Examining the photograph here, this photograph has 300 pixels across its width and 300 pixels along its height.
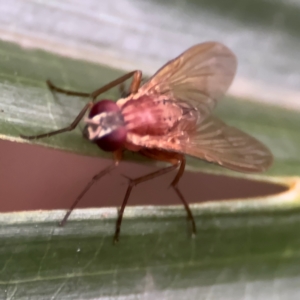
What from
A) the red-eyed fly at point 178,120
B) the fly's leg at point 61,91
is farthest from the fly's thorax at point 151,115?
the fly's leg at point 61,91

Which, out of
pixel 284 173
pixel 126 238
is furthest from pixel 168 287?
pixel 284 173

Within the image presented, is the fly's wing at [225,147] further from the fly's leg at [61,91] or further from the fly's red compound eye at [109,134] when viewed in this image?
the fly's leg at [61,91]

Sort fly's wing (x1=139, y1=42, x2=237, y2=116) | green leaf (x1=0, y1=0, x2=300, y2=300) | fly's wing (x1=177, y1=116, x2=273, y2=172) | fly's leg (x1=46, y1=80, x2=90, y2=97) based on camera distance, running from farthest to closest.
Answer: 1. fly's wing (x1=139, y1=42, x2=237, y2=116)
2. fly's wing (x1=177, y1=116, x2=273, y2=172)
3. fly's leg (x1=46, y1=80, x2=90, y2=97)
4. green leaf (x1=0, y1=0, x2=300, y2=300)

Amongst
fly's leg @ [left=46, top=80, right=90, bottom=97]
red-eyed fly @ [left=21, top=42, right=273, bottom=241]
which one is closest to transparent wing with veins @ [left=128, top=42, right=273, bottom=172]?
red-eyed fly @ [left=21, top=42, right=273, bottom=241]

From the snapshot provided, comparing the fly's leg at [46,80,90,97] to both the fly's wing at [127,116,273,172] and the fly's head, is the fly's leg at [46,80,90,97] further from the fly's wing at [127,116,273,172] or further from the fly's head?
the fly's wing at [127,116,273,172]

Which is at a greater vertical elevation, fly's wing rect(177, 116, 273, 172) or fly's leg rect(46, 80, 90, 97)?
fly's leg rect(46, 80, 90, 97)

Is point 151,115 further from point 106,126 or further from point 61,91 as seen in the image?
point 61,91

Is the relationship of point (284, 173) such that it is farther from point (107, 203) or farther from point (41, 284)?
point (107, 203)
